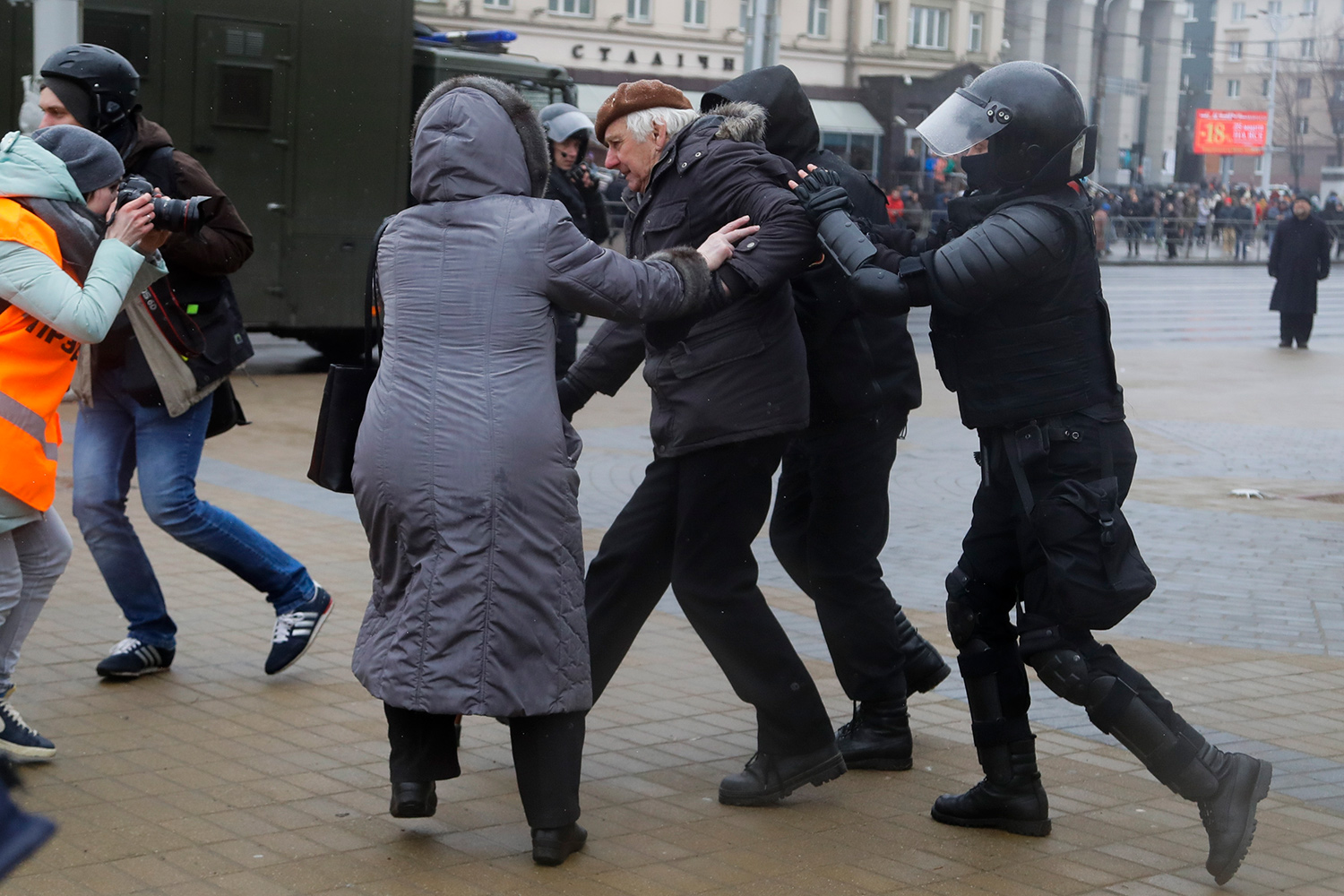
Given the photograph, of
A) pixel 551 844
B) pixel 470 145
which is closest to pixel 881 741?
pixel 551 844

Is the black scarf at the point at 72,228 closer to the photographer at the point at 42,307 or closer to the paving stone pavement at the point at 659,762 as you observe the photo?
the photographer at the point at 42,307

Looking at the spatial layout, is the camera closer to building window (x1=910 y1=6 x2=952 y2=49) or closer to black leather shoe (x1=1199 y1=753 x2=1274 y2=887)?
black leather shoe (x1=1199 y1=753 x2=1274 y2=887)

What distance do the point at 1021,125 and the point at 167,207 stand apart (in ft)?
7.45

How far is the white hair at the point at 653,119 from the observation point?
436cm

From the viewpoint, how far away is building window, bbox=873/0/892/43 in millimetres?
60031

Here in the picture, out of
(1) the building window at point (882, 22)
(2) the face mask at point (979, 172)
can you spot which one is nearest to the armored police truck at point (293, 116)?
(2) the face mask at point (979, 172)

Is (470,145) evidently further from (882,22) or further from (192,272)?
(882,22)

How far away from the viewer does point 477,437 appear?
3.81 metres

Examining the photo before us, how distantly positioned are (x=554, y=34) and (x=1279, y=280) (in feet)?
115

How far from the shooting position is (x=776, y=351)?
433 centimetres

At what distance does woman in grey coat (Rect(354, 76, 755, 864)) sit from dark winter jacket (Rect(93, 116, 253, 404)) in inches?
58.5

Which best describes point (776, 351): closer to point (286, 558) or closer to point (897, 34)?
point (286, 558)

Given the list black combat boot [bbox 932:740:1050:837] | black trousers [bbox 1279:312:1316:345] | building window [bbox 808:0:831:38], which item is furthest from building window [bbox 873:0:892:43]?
black combat boot [bbox 932:740:1050:837]

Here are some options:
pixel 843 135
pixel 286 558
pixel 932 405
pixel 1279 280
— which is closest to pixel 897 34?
pixel 843 135
